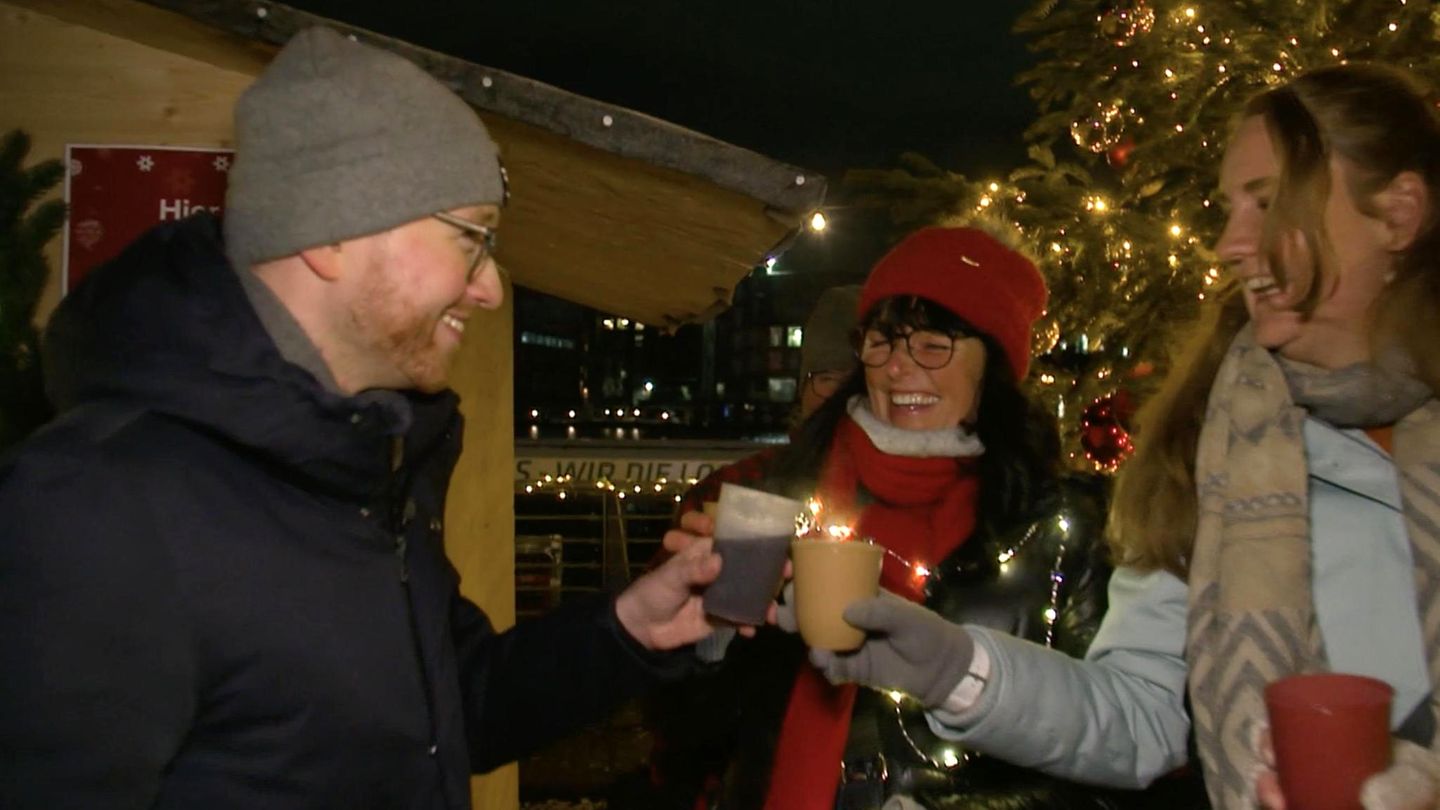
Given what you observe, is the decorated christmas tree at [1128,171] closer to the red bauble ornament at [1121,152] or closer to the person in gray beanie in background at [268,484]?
the red bauble ornament at [1121,152]

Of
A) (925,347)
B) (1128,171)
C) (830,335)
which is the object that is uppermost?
(1128,171)

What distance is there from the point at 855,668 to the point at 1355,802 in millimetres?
954

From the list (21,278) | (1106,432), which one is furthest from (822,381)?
(21,278)

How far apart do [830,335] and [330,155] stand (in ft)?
10.4

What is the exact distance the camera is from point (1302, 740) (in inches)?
55.4

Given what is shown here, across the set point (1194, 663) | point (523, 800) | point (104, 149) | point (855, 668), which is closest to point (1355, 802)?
point (1194, 663)

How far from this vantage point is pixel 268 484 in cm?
182

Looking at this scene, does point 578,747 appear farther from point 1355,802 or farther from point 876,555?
point 1355,802

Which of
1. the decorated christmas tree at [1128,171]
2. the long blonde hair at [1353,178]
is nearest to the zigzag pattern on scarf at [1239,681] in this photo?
the long blonde hair at [1353,178]

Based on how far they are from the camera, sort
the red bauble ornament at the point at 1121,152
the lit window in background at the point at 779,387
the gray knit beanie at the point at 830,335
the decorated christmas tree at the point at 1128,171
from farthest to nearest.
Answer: the lit window in background at the point at 779,387
the red bauble ornament at the point at 1121,152
the decorated christmas tree at the point at 1128,171
the gray knit beanie at the point at 830,335

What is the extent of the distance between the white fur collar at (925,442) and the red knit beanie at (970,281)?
0.32 metres

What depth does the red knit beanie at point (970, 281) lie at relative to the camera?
3230 millimetres

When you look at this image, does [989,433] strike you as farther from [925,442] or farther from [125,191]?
[125,191]

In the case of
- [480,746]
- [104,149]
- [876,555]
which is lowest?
[480,746]
